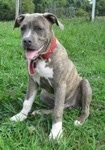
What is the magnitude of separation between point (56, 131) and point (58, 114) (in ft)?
0.60

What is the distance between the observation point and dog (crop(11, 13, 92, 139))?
11.9ft

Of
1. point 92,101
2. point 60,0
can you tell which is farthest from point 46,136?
point 60,0

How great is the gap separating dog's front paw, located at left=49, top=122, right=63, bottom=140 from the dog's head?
70 cm

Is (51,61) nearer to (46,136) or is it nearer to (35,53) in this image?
(35,53)

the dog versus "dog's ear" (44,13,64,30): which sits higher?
"dog's ear" (44,13,64,30)

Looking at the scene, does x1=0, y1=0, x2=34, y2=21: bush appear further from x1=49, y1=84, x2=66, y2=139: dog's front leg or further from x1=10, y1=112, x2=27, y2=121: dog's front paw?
x1=49, y1=84, x2=66, y2=139: dog's front leg

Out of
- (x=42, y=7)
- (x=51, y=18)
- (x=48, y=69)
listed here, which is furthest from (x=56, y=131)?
(x=42, y=7)

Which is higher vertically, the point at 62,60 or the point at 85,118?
the point at 62,60

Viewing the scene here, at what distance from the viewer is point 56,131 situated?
3.59 meters

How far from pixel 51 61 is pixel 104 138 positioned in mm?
920

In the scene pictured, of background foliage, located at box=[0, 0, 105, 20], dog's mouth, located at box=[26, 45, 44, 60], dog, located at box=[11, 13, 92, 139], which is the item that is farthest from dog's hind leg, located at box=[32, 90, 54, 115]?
background foliage, located at box=[0, 0, 105, 20]

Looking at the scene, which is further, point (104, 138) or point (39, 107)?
point (39, 107)

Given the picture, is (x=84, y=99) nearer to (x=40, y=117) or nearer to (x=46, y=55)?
(x=40, y=117)

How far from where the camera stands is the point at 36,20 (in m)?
3.65
